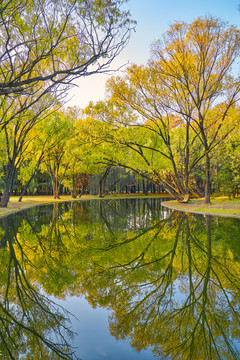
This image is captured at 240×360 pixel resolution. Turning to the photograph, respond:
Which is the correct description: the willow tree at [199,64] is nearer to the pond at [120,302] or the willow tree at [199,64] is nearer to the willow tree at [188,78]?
the willow tree at [188,78]

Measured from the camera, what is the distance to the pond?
312 cm

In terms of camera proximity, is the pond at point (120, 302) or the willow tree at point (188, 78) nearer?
the pond at point (120, 302)

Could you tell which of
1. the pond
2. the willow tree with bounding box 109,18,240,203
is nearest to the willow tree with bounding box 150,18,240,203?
the willow tree with bounding box 109,18,240,203

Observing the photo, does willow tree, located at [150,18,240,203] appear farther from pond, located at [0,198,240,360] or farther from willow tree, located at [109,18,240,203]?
pond, located at [0,198,240,360]

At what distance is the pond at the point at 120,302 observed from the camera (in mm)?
3115

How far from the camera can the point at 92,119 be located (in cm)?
2683

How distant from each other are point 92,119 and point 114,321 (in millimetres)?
24775

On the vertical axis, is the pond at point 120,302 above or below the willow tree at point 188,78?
below

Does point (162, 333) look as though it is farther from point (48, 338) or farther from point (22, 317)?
point (22, 317)

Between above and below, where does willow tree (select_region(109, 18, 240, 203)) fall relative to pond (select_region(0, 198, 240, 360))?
above

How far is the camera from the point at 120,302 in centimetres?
426

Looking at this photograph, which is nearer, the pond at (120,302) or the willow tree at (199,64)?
the pond at (120,302)

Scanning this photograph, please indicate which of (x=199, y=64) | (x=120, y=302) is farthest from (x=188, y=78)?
(x=120, y=302)

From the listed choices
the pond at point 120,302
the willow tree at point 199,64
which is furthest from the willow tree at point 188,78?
the pond at point 120,302
